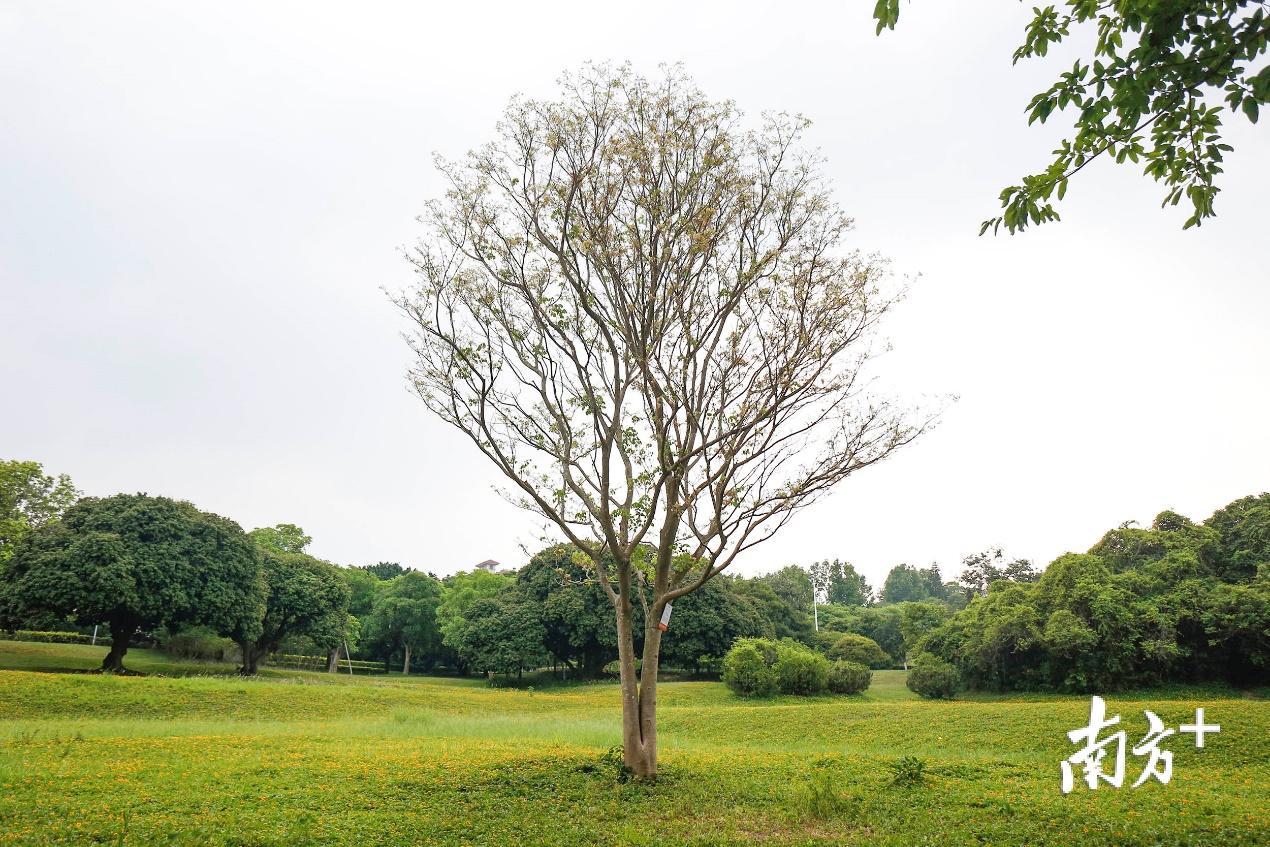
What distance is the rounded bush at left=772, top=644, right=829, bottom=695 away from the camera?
32719mm

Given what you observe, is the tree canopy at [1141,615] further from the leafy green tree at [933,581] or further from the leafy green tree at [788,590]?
the leafy green tree at [933,581]

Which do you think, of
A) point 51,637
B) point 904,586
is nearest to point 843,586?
point 904,586

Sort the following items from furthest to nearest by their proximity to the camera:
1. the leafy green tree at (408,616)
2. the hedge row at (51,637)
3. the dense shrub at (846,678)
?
the leafy green tree at (408,616)
the hedge row at (51,637)
the dense shrub at (846,678)

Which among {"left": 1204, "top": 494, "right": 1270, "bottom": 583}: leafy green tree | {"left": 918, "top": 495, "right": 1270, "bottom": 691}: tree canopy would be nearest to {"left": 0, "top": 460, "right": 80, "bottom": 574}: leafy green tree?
{"left": 918, "top": 495, "right": 1270, "bottom": 691}: tree canopy

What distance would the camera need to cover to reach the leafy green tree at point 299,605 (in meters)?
40.6

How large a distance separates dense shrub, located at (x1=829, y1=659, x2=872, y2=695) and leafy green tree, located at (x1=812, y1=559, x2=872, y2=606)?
64456 millimetres

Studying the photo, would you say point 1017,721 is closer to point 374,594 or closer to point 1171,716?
point 1171,716

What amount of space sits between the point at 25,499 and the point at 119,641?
1004cm

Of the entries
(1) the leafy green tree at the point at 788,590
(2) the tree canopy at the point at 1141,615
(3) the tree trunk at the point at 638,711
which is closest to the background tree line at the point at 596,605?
(2) the tree canopy at the point at 1141,615

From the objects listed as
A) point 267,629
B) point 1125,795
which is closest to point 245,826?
point 1125,795

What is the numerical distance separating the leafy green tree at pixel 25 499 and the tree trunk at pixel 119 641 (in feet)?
19.5

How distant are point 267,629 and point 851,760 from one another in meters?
37.5

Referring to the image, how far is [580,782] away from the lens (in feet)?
36.4

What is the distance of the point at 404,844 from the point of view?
788cm
